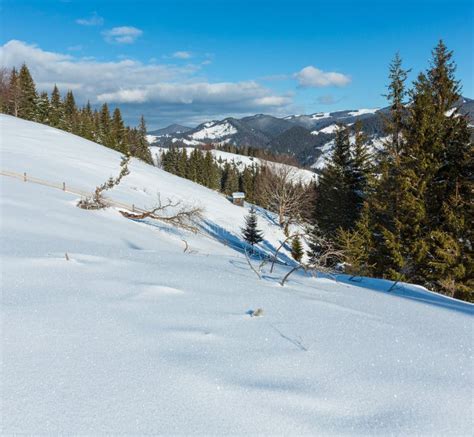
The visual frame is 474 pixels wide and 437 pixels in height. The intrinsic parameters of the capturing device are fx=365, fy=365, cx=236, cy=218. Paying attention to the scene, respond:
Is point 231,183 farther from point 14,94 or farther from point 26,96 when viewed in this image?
point 14,94

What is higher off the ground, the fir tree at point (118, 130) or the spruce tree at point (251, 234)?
the fir tree at point (118, 130)

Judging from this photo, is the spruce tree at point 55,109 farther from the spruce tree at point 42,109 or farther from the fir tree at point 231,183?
the fir tree at point 231,183

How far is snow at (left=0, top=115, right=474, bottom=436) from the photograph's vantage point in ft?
7.41

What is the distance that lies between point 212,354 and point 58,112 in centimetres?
7306

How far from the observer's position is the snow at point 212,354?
2.26m

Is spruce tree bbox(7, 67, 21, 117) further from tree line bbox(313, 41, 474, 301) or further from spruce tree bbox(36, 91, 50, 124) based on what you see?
tree line bbox(313, 41, 474, 301)

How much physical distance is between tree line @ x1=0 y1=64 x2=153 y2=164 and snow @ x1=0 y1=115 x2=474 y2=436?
52837 millimetres

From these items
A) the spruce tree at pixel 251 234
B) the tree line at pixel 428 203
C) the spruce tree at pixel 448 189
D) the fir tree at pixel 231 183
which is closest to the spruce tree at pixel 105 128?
the fir tree at pixel 231 183

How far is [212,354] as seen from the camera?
10.1 ft

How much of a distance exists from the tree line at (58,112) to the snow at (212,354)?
52.8 meters

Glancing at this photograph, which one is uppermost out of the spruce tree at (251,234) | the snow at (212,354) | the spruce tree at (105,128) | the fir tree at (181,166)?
the spruce tree at (105,128)

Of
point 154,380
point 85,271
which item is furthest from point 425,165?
point 154,380

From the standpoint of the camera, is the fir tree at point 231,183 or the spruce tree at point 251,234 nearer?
the spruce tree at point 251,234

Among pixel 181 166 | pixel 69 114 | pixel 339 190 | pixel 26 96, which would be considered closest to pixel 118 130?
pixel 69 114
